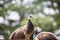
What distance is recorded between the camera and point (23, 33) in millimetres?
1571

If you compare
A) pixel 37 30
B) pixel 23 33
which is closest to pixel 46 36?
pixel 37 30

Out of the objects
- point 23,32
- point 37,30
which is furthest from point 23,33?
point 37,30

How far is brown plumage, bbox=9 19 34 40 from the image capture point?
156cm

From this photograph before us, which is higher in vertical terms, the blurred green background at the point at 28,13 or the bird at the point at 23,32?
the blurred green background at the point at 28,13

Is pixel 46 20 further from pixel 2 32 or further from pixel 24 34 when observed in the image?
pixel 2 32

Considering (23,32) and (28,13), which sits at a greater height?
(28,13)

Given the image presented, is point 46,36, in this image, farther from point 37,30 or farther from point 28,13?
point 28,13

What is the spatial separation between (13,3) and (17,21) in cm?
19

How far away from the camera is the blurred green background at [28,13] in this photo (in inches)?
63.4

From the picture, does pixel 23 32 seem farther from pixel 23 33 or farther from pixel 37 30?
pixel 37 30

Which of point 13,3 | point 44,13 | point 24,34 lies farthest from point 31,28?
point 13,3

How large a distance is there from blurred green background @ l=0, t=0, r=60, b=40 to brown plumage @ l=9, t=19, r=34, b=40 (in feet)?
0.13

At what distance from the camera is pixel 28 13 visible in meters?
1.63

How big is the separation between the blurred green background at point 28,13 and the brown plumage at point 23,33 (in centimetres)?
4
